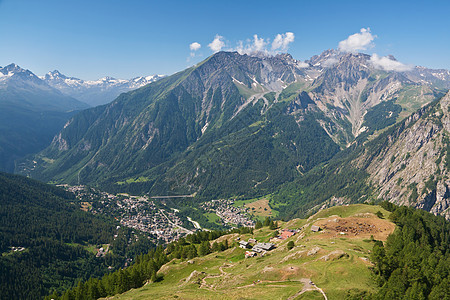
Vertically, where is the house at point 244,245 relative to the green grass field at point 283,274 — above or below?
below

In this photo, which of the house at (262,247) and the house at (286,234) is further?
the house at (286,234)

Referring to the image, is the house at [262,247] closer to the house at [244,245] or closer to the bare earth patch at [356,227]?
the house at [244,245]

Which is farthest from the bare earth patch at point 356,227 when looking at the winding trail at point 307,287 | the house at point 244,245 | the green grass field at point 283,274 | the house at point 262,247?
the winding trail at point 307,287

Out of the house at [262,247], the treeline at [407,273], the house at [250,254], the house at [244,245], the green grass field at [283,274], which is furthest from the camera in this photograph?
the house at [244,245]

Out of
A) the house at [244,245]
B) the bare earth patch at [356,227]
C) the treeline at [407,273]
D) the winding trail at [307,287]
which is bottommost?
the house at [244,245]

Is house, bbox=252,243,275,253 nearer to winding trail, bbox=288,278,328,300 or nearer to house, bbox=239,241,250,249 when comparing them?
house, bbox=239,241,250,249

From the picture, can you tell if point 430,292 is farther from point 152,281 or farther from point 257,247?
point 152,281

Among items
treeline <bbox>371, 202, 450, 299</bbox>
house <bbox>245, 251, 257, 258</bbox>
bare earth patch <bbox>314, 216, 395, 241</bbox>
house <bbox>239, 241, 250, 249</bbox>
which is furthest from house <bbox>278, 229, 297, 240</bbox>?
treeline <bbox>371, 202, 450, 299</bbox>

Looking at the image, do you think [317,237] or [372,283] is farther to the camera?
[317,237]

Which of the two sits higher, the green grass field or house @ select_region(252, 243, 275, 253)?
the green grass field

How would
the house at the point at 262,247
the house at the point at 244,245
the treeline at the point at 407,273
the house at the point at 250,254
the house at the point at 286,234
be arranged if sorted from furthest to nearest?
1. the house at the point at 286,234
2. the house at the point at 244,245
3. the house at the point at 262,247
4. the house at the point at 250,254
5. the treeline at the point at 407,273

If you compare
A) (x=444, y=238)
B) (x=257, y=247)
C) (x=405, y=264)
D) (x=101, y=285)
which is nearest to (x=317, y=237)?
(x=257, y=247)
